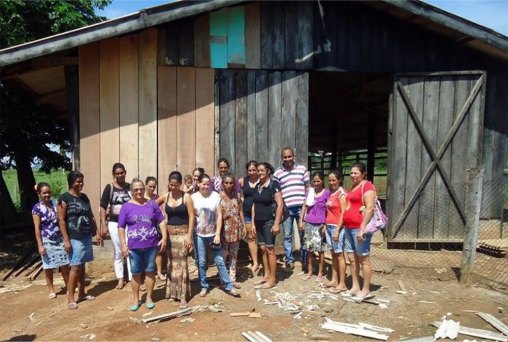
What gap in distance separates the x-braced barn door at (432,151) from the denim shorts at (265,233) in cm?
286

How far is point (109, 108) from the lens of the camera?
21.9 ft

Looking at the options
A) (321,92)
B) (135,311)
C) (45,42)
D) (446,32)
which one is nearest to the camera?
(135,311)

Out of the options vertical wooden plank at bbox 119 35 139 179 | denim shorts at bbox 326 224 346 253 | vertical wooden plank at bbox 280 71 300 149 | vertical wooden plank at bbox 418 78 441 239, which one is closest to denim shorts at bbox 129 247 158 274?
vertical wooden plank at bbox 119 35 139 179

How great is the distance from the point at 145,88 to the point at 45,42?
1.54m

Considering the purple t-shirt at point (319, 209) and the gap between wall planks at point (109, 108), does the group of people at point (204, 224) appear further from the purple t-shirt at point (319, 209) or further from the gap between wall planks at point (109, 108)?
the gap between wall planks at point (109, 108)

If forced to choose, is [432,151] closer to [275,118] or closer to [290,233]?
[275,118]

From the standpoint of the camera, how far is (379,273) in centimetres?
671

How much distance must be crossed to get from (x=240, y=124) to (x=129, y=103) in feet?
5.95

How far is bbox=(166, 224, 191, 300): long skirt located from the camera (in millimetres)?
5336

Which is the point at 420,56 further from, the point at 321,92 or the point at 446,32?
the point at 321,92

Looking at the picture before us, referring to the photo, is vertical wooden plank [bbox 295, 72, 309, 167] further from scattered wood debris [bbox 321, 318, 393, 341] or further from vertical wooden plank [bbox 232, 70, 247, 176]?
scattered wood debris [bbox 321, 318, 393, 341]

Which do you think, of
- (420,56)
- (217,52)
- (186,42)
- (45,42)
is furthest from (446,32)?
(45,42)

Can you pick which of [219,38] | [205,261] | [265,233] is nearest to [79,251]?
[205,261]

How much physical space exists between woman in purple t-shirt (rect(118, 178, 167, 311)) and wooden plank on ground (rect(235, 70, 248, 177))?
215 cm
